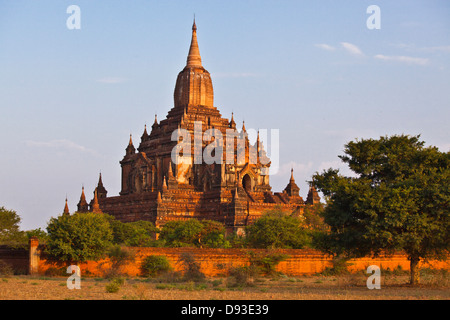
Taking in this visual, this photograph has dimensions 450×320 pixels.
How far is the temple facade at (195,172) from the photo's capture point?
2228 inches

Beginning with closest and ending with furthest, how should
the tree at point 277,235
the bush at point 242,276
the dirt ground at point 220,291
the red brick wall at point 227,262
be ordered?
the dirt ground at point 220,291 < the bush at point 242,276 < the red brick wall at point 227,262 < the tree at point 277,235

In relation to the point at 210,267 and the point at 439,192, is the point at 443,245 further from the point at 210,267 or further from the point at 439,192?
the point at 210,267

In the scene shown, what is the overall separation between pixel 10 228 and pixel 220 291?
20.0m

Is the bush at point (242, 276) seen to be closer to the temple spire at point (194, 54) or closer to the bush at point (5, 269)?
the bush at point (5, 269)

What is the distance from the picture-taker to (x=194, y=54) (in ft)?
221

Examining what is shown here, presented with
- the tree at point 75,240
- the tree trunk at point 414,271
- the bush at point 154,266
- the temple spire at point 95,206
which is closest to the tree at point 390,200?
the tree trunk at point 414,271

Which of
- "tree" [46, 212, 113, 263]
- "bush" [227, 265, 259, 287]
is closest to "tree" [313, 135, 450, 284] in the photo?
"bush" [227, 265, 259, 287]

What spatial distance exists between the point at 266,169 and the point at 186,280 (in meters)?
35.9

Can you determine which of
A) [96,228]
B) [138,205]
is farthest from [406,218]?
[138,205]

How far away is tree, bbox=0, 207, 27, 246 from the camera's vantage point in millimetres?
39500

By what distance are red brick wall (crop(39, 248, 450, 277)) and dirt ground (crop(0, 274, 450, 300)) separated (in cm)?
262

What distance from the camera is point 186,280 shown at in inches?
1184

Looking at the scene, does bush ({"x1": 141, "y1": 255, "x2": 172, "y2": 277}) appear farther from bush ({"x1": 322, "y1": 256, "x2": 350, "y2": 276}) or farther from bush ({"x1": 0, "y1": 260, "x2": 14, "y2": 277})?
bush ({"x1": 322, "y1": 256, "x2": 350, "y2": 276})

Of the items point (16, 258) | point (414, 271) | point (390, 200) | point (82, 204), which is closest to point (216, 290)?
point (390, 200)
